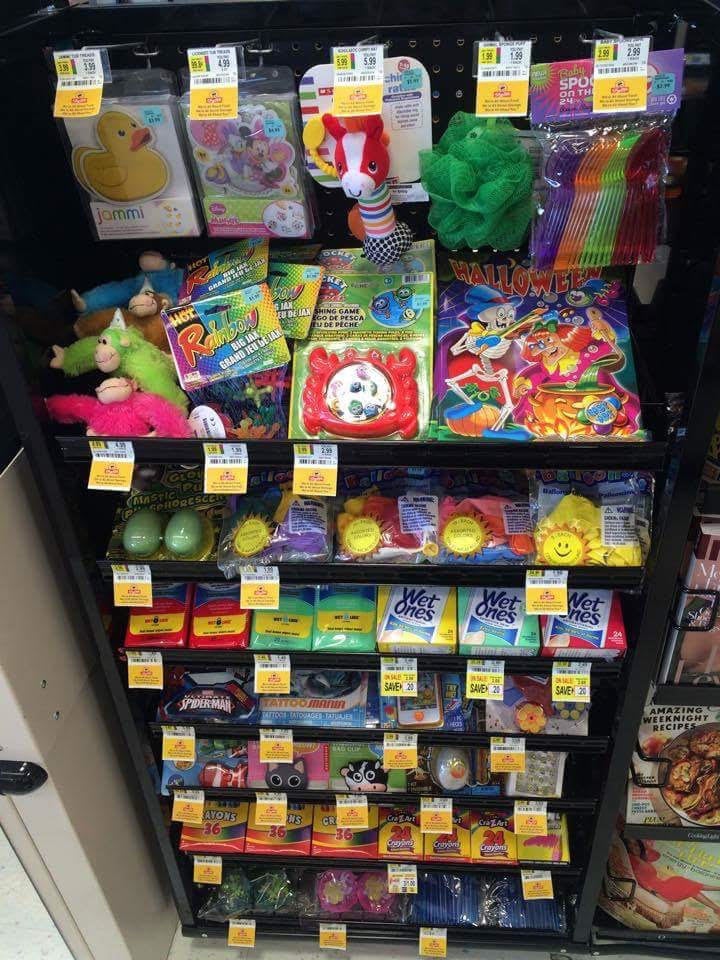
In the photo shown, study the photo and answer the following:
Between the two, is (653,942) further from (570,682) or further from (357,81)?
(357,81)

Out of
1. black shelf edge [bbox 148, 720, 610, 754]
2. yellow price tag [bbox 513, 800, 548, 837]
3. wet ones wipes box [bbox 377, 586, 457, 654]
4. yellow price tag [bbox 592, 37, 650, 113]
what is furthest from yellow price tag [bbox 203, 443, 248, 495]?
yellow price tag [bbox 513, 800, 548, 837]

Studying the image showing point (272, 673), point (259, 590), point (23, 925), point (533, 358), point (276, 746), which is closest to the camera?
point (533, 358)

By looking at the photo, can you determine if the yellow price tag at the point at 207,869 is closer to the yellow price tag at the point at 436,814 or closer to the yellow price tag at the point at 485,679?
the yellow price tag at the point at 436,814

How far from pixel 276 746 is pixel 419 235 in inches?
44.2

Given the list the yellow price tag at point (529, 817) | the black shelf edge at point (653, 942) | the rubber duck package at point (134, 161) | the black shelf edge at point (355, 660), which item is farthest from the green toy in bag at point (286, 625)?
the black shelf edge at point (653, 942)

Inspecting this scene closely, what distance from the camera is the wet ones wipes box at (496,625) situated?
155 cm

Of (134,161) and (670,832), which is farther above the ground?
(134,161)

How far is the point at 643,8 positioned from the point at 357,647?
1222 mm

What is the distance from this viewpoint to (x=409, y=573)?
4.79 ft

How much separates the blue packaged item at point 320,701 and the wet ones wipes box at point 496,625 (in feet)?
1.10

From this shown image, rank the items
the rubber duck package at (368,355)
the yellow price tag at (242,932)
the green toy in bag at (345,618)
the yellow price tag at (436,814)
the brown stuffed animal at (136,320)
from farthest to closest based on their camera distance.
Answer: the yellow price tag at (242,932)
the yellow price tag at (436,814)
the green toy in bag at (345,618)
the brown stuffed animal at (136,320)
the rubber duck package at (368,355)

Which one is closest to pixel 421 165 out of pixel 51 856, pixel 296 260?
pixel 296 260

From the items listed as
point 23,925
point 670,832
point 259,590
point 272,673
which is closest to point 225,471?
point 259,590

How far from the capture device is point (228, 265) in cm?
150
